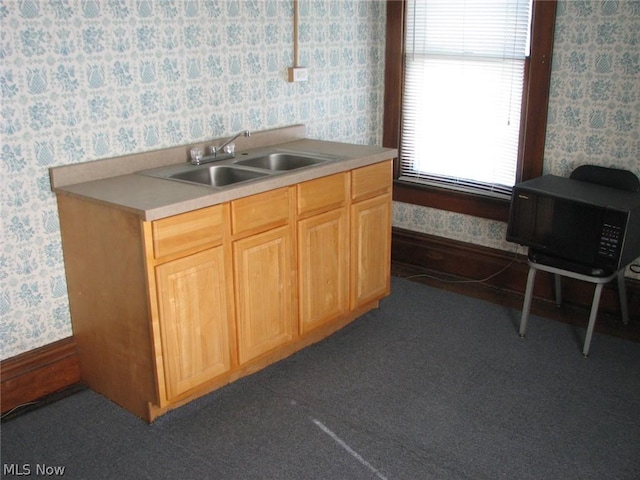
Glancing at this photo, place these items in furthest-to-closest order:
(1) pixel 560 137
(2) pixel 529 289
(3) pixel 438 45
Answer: (3) pixel 438 45 → (1) pixel 560 137 → (2) pixel 529 289

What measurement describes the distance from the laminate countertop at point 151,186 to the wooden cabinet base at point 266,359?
0.76 meters

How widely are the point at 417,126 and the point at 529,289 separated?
138 cm

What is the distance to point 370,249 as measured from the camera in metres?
3.58

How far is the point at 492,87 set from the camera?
395 centimetres

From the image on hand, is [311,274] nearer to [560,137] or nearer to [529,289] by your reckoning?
[529,289]

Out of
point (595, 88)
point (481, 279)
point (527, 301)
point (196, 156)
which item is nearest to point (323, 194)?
point (196, 156)

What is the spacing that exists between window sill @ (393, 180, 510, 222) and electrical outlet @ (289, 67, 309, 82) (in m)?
1.01

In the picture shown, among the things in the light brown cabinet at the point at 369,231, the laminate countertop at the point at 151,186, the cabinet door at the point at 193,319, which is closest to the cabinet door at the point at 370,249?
the light brown cabinet at the point at 369,231

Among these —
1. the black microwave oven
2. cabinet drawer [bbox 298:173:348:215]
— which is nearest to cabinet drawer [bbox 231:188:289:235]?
cabinet drawer [bbox 298:173:348:215]

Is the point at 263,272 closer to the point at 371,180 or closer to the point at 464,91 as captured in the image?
the point at 371,180

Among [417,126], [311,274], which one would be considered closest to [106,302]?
[311,274]

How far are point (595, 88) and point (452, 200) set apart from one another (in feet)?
3.40

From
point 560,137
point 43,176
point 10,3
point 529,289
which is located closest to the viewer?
point 10,3

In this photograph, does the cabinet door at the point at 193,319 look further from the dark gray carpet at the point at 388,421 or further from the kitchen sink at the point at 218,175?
the kitchen sink at the point at 218,175
